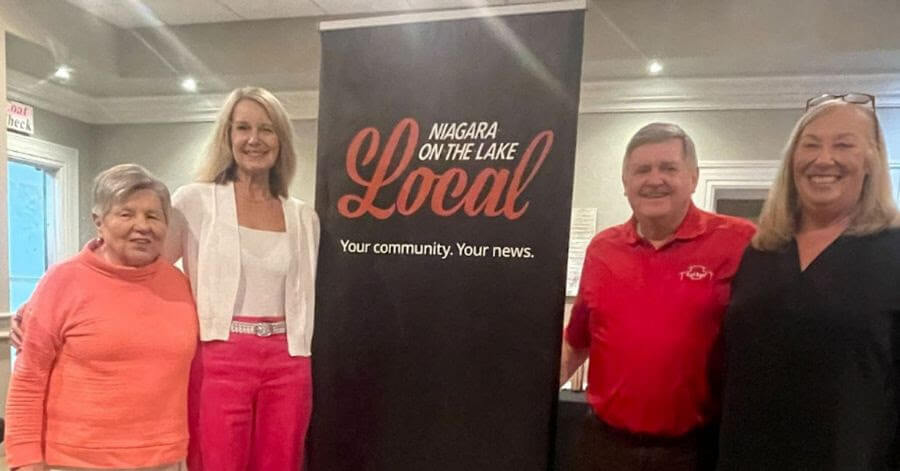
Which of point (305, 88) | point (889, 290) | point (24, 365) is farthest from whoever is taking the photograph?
point (305, 88)

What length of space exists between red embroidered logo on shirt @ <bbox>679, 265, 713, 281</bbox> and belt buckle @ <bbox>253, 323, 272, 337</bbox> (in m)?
1.07

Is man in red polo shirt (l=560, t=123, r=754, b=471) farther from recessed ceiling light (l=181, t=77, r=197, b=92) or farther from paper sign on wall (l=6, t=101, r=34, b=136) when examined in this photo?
paper sign on wall (l=6, t=101, r=34, b=136)

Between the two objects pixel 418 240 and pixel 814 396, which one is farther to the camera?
pixel 418 240

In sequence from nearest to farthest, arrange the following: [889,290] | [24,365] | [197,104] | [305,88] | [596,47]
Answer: [889,290], [24,365], [596,47], [305,88], [197,104]

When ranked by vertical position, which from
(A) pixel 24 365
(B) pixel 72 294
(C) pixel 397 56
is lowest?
(A) pixel 24 365

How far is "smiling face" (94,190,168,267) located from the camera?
5.26 feet

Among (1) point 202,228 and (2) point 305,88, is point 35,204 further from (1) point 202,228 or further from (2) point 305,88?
(1) point 202,228

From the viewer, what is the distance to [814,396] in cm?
143

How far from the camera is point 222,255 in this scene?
1698 millimetres

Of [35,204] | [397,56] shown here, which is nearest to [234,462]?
[397,56]

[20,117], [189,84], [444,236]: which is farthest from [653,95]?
[20,117]

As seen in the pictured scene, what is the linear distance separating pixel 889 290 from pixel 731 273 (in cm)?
35

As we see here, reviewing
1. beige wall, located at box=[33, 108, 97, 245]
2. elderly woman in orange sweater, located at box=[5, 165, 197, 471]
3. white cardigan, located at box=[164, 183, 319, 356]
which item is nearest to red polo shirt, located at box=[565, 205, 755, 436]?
white cardigan, located at box=[164, 183, 319, 356]

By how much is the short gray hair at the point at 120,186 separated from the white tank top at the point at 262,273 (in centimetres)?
23
